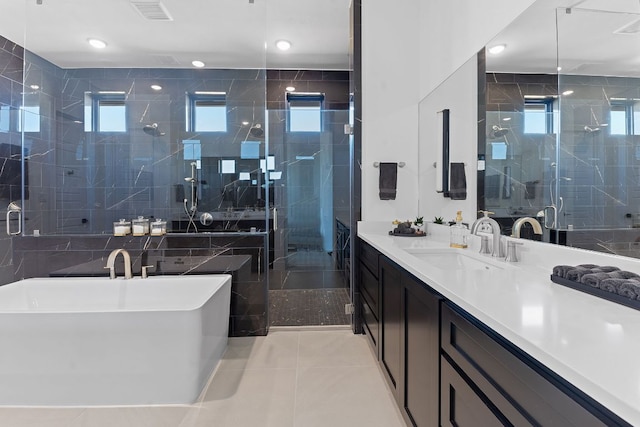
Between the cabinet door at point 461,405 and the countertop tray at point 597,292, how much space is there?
19.4 inches

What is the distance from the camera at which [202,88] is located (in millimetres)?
3299

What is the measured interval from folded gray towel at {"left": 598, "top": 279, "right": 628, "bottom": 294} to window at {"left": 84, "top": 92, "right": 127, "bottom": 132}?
3860mm

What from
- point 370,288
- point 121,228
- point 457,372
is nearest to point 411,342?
point 457,372

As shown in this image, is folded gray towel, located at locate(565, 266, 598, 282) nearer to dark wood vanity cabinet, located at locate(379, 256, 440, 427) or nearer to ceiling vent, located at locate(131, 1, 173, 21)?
dark wood vanity cabinet, located at locate(379, 256, 440, 427)

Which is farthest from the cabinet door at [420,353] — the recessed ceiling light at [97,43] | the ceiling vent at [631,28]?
the recessed ceiling light at [97,43]

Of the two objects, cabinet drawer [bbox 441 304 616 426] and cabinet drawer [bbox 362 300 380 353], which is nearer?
cabinet drawer [bbox 441 304 616 426]

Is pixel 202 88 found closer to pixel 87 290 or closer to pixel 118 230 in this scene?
pixel 118 230

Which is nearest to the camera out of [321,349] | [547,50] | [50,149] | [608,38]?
[608,38]

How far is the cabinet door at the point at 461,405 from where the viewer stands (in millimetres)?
872

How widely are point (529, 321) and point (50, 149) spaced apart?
160 inches

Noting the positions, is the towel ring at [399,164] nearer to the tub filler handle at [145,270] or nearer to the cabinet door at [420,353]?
the cabinet door at [420,353]

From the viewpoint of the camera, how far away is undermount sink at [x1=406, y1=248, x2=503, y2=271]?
5.73 feet

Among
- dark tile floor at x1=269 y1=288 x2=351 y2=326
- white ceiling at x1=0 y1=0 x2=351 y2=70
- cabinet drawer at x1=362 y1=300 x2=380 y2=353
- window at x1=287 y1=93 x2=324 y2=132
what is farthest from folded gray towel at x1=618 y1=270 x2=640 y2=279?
window at x1=287 y1=93 x2=324 y2=132

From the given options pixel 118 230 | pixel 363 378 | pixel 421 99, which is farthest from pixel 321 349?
pixel 421 99
